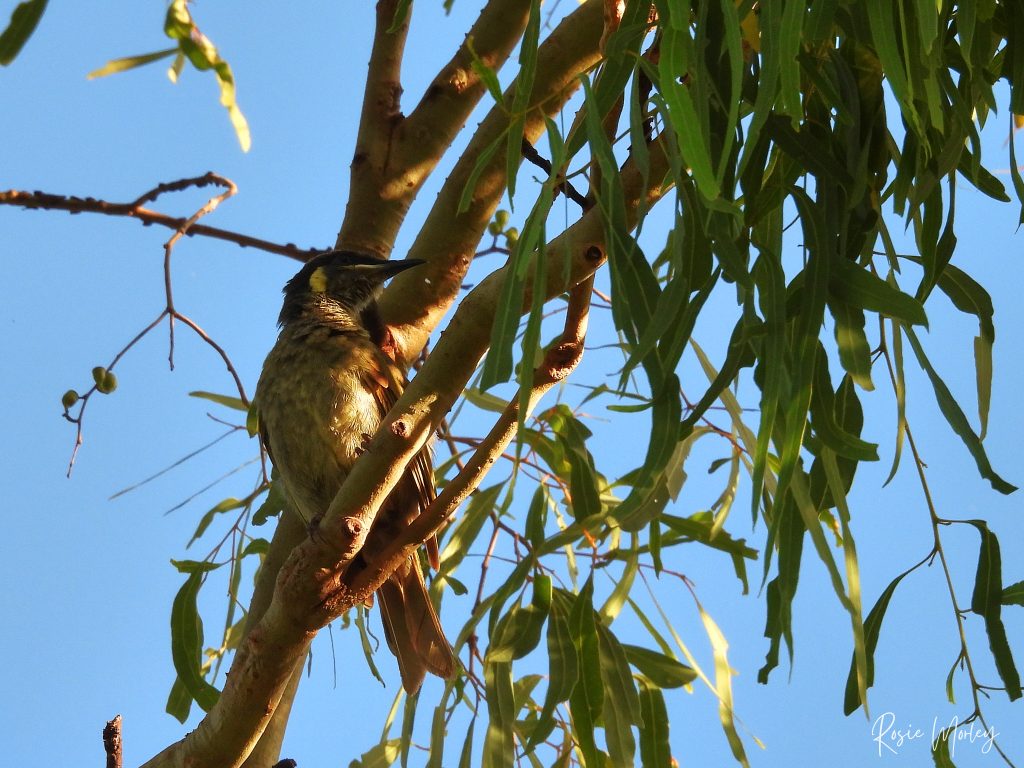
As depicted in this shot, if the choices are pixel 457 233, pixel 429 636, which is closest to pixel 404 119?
pixel 457 233

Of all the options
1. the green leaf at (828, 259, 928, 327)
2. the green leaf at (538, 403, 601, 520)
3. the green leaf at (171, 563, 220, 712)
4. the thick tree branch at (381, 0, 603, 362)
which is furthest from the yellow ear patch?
the green leaf at (828, 259, 928, 327)

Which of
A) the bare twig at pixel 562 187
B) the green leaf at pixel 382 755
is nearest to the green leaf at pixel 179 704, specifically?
the green leaf at pixel 382 755

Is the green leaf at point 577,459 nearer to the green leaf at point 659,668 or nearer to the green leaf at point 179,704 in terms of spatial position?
the green leaf at point 659,668

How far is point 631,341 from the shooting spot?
1.62 metres

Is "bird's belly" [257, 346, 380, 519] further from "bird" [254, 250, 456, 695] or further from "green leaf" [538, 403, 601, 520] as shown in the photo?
"green leaf" [538, 403, 601, 520]

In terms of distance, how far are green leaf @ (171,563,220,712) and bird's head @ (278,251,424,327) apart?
1.12 meters

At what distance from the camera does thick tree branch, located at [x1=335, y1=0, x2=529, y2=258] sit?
3.16 m

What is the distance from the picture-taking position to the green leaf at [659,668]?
260 centimetres

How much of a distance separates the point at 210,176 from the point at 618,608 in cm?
173

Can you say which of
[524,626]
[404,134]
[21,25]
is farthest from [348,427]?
[21,25]

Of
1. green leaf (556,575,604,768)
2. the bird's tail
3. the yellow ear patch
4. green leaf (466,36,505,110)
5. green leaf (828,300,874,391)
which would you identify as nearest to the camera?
green leaf (466,36,505,110)

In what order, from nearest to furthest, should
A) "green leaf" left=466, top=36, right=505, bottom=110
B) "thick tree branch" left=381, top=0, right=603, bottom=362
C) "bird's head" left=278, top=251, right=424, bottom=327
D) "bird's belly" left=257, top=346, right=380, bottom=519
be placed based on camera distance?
"green leaf" left=466, top=36, right=505, bottom=110 → "thick tree branch" left=381, top=0, right=603, bottom=362 → "bird's belly" left=257, top=346, right=380, bottom=519 → "bird's head" left=278, top=251, right=424, bottom=327

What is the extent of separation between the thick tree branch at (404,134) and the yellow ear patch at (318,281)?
2.34 ft

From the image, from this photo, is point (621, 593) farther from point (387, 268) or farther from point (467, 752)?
point (387, 268)
